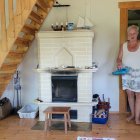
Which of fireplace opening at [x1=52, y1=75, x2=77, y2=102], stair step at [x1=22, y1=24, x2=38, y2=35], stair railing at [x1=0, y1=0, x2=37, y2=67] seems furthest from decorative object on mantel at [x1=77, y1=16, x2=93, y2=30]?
stair railing at [x1=0, y1=0, x2=37, y2=67]

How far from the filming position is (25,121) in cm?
402

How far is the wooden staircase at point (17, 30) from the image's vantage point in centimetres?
326

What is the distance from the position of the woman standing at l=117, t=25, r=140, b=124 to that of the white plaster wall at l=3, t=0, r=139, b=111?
41cm

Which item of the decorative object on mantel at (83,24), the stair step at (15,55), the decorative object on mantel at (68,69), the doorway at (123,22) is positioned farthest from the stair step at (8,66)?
the doorway at (123,22)

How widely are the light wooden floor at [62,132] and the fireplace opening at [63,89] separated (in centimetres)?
56

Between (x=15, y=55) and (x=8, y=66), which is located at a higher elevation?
(x=15, y=55)

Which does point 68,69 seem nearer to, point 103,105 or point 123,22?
point 103,105

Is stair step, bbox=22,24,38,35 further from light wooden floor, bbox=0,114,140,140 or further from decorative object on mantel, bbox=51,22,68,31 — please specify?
light wooden floor, bbox=0,114,140,140

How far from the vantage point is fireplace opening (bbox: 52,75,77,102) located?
3973mm

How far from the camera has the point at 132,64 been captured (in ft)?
12.6

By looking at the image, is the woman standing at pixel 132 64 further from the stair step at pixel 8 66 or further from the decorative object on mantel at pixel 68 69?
the stair step at pixel 8 66

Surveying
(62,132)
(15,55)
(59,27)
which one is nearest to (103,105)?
(62,132)

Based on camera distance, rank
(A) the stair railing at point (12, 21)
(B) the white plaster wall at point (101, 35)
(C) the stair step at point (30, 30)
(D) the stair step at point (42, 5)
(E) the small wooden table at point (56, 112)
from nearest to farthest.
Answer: (A) the stair railing at point (12, 21) → (E) the small wooden table at point (56, 112) → (D) the stair step at point (42, 5) → (C) the stair step at point (30, 30) → (B) the white plaster wall at point (101, 35)

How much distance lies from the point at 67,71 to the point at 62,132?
97 cm
